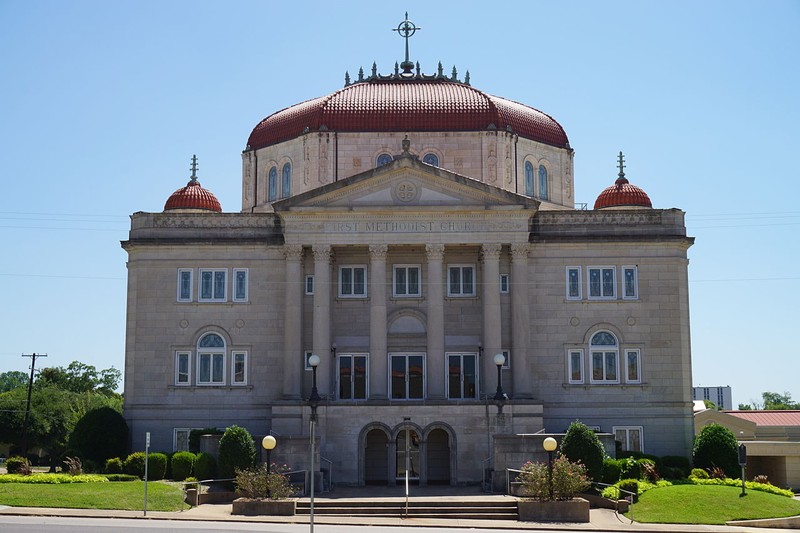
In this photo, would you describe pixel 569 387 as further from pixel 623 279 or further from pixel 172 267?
pixel 172 267

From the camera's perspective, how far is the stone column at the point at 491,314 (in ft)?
172

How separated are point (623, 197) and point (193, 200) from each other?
878 inches

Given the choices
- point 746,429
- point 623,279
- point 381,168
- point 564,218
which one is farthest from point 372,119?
point 746,429

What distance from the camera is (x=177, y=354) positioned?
54844 mm

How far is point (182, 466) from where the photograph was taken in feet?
161

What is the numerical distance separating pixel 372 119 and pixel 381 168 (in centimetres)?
772

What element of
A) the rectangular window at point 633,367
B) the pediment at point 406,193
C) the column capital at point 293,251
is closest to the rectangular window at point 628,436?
the rectangular window at point 633,367

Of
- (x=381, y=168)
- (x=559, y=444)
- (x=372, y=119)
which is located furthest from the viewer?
(x=372, y=119)

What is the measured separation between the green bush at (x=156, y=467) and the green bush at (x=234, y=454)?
3931mm

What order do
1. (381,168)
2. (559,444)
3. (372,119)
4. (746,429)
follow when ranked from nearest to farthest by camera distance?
(559,444) < (381,168) < (372,119) < (746,429)

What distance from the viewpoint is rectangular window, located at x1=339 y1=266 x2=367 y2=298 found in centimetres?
5528

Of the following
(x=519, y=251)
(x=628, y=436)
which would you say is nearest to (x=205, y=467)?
(x=519, y=251)

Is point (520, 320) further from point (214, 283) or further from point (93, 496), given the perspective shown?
point (93, 496)

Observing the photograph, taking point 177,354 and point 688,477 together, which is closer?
point 688,477
